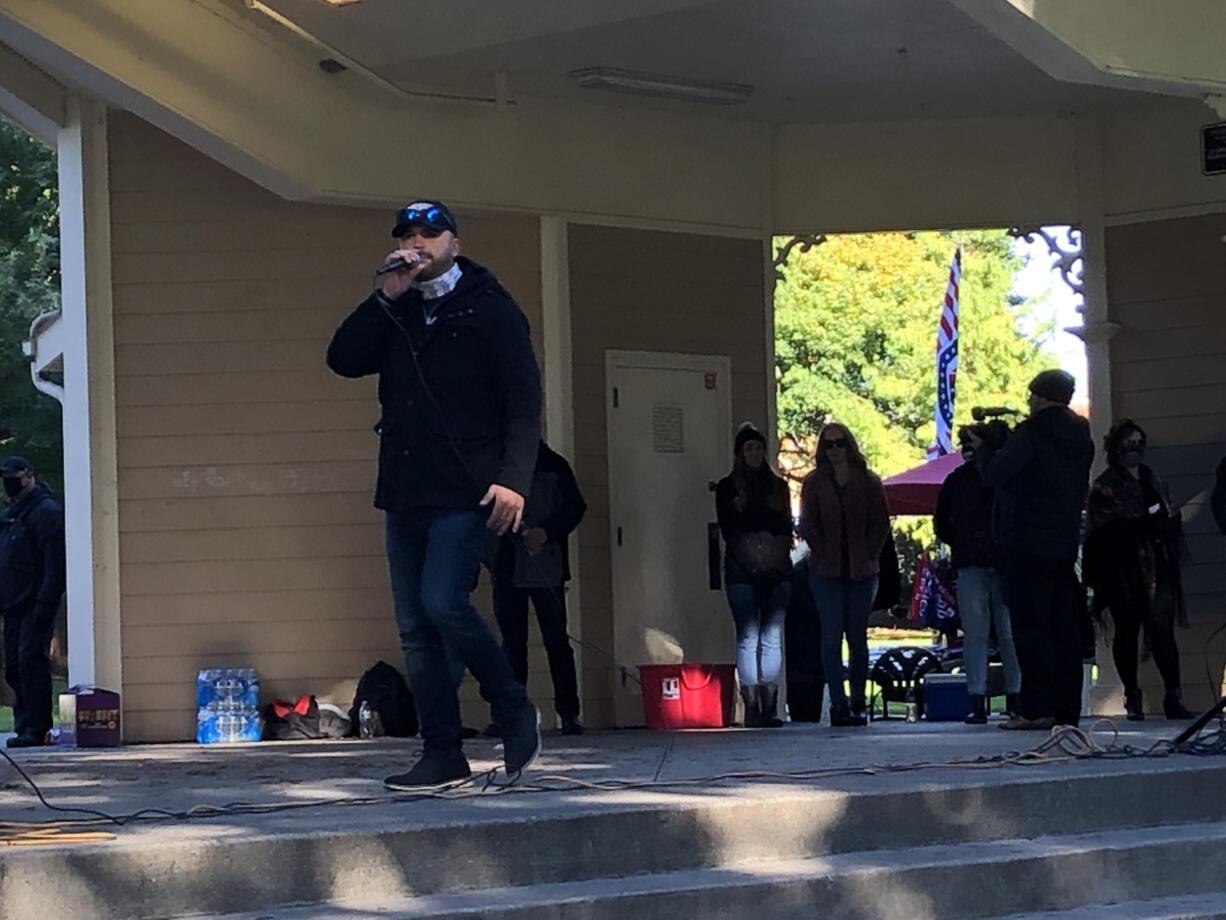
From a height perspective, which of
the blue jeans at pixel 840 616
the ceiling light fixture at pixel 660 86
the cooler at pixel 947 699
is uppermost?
the ceiling light fixture at pixel 660 86

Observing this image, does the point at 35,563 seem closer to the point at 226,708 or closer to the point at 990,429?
the point at 226,708

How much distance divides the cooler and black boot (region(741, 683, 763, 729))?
1.47 meters

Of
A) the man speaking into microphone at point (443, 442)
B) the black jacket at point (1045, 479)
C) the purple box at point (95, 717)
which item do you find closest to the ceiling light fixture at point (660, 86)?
the black jacket at point (1045, 479)

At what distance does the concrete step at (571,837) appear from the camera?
4.50 m

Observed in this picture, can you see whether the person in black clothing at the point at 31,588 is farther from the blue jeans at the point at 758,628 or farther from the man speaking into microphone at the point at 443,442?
the man speaking into microphone at the point at 443,442

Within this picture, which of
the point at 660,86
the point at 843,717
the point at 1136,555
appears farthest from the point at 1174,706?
the point at 660,86

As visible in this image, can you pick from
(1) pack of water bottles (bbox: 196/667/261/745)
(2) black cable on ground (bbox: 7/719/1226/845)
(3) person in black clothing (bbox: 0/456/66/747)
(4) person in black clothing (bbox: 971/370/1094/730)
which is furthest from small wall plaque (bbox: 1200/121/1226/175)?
(3) person in black clothing (bbox: 0/456/66/747)

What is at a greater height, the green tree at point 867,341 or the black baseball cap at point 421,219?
the green tree at point 867,341

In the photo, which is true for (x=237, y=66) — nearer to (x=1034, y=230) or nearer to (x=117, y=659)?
(x=117, y=659)

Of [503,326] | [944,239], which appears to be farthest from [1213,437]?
[944,239]

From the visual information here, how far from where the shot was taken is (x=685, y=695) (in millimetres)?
10648

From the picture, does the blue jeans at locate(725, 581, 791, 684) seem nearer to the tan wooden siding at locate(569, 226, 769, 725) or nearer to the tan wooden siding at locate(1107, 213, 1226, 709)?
the tan wooden siding at locate(569, 226, 769, 725)

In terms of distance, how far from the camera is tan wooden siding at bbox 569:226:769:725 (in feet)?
36.3

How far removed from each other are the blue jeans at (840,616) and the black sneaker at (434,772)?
4950 mm
